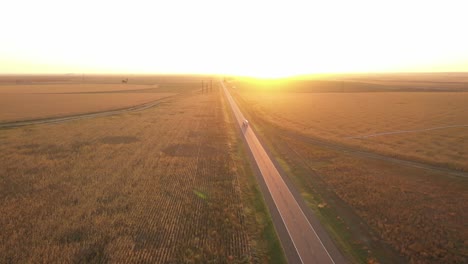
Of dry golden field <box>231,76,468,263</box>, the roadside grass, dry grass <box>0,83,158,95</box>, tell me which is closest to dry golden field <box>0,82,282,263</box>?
the roadside grass

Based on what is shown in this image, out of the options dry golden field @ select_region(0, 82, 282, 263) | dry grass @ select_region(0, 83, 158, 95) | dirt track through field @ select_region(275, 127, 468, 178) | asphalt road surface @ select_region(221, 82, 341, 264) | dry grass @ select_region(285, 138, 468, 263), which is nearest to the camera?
asphalt road surface @ select_region(221, 82, 341, 264)

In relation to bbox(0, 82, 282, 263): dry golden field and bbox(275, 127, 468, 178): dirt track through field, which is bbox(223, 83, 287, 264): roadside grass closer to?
bbox(0, 82, 282, 263): dry golden field

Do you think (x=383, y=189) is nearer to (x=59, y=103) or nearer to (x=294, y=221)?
Result: (x=294, y=221)

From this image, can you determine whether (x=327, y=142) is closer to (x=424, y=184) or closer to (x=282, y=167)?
Result: (x=282, y=167)

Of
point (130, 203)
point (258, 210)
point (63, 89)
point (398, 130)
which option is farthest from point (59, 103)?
point (398, 130)

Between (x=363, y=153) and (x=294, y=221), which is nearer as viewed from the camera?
(x=294, y=221)

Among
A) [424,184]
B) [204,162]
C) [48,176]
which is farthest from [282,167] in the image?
[48,176]

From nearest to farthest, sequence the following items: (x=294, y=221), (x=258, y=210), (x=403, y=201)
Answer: (x=294, y=221), (x=258, y=210), (x=403, y=201)
